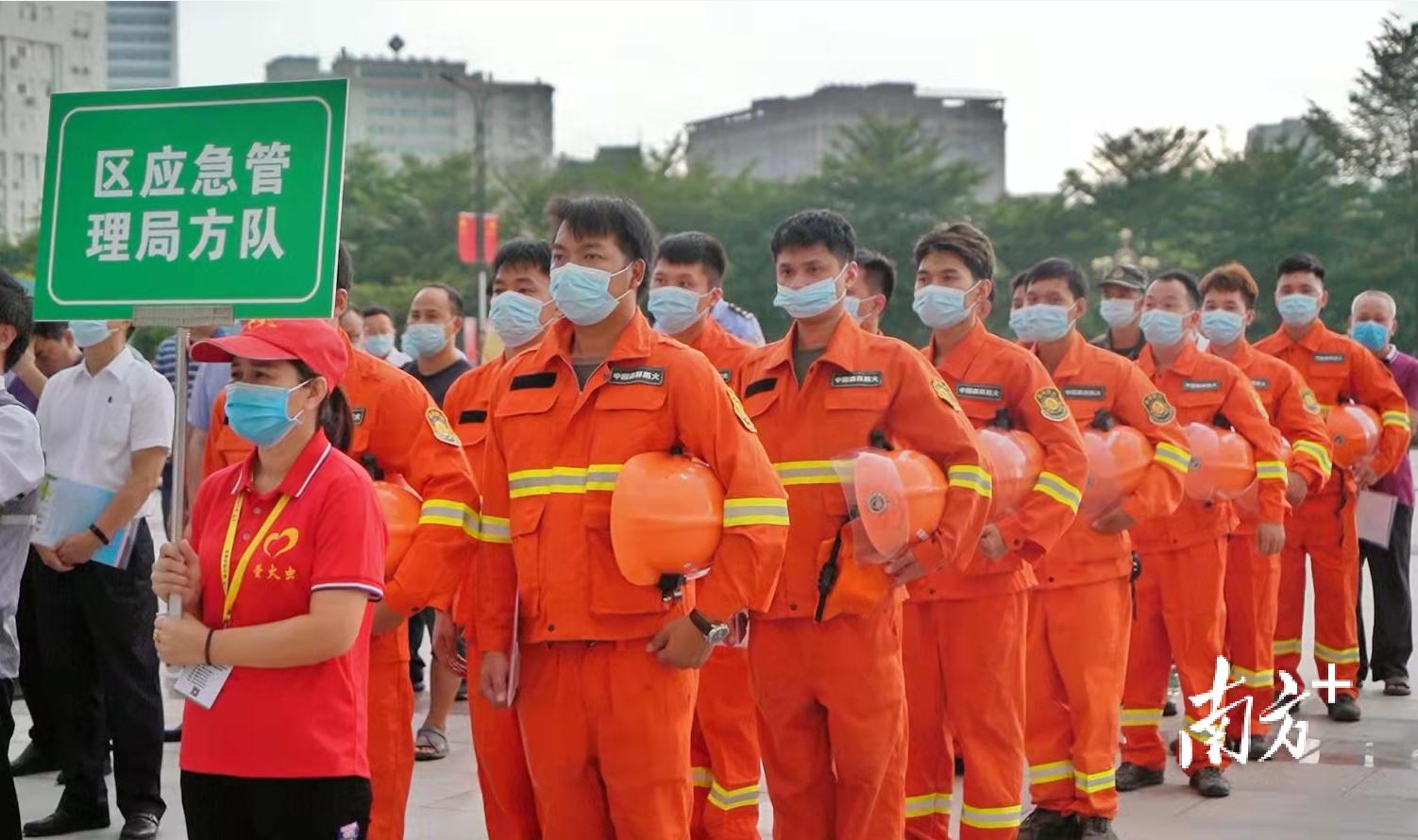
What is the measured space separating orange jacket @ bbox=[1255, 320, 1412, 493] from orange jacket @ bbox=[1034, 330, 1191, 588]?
9.74ft

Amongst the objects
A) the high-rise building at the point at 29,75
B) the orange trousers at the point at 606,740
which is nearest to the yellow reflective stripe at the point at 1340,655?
the orange trousers at the point at 606,740

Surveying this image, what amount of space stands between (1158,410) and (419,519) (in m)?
3.25

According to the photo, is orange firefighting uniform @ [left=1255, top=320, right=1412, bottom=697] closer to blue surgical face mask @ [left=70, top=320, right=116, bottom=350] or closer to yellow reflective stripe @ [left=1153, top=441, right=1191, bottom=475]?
yellow reflective stripe @ [left=1153, top=441, right=1191, bottom=475]

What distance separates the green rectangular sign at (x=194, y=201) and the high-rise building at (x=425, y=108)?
325ft

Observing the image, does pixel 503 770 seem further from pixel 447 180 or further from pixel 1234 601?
pixel 447 180

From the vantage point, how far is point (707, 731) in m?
6.58

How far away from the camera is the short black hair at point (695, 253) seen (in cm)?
712

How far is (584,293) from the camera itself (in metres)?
4.69

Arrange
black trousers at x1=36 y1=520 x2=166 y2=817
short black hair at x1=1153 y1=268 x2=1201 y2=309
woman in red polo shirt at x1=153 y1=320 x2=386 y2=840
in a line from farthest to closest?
1. short black hair at x1=1153 y1=268 x2=1201 y2=309
2. black trousers at x1=36 y1=520 x2=166 y2=817
3. woman in red polo shirt at x1=153 y1=320 x2=386 y2=840

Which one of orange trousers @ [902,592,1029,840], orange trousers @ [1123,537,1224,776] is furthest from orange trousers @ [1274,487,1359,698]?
orange trousers @ [902,592,1029,840]

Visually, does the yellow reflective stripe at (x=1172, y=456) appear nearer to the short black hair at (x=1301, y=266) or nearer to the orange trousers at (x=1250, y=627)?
the orange trousers at (x=1250, y=627)

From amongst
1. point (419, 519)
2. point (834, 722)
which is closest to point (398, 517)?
point (419, 519)

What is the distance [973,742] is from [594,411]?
2143mm

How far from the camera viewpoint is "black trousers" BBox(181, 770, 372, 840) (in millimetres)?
3969
